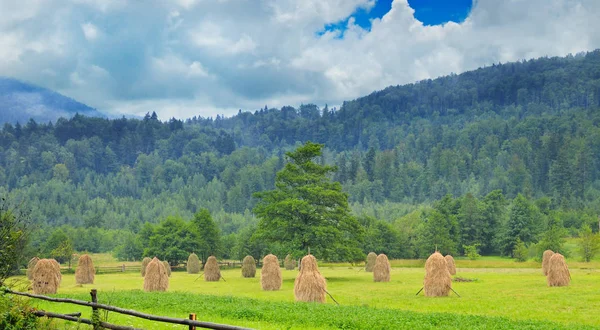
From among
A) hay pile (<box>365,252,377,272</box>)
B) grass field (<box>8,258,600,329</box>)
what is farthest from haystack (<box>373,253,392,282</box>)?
hay pile (<box>365,252,377,272</box>)

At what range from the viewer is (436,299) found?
27.5 metres

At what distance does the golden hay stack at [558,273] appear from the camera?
109ft

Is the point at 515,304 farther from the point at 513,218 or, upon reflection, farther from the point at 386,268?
the point at 513,218

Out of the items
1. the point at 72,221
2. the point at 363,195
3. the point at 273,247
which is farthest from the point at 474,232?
the point at 72,221

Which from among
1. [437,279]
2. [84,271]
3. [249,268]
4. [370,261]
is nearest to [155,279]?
[84,271]

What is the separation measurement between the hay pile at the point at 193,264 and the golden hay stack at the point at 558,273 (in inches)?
1487

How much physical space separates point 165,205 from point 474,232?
111517mm

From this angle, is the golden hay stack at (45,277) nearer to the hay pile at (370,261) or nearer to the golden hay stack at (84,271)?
the golden hay stack at (84,271)

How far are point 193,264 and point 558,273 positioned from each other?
3915 cm

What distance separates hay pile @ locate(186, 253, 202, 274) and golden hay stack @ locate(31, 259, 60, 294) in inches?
1032

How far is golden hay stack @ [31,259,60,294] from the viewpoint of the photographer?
34.5 metres

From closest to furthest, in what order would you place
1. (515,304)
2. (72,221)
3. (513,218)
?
(515,304) → (513,218) → (72,221)

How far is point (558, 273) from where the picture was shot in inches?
1308

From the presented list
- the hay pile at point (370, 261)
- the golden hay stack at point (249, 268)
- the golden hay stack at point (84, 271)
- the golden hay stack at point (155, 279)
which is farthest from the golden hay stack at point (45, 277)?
the hay pile at point (370, 261)
